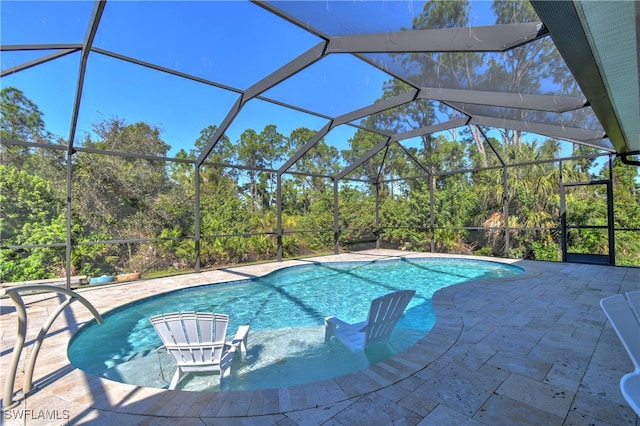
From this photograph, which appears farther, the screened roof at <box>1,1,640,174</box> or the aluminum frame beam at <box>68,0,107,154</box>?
the aluminum frame beam at <box>68,0,107,154</box>

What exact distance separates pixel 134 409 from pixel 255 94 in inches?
212

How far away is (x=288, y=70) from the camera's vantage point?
201 inches

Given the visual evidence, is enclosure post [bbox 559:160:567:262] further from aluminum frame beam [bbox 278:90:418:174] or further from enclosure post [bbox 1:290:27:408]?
enclosure post [bbox 1:290:27:408]

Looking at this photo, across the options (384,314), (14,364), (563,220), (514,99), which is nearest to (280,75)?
(514,99)

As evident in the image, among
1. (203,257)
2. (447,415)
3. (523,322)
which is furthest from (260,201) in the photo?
(447,415)

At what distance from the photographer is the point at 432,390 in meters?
2.22

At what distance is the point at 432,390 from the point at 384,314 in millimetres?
1259

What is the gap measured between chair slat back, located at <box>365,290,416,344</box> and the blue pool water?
0.47 ft

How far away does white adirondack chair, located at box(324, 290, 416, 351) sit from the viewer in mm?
3352

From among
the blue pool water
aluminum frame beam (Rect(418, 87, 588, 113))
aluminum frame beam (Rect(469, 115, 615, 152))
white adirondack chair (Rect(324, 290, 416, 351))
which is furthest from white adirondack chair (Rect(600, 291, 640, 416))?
aluminum frame beam (Rect(469, 115, 615, 152))

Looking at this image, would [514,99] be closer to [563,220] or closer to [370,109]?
[370,109]

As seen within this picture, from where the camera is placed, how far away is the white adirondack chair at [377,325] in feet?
11.0

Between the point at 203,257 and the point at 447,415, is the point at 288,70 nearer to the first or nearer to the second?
the point at 447,415

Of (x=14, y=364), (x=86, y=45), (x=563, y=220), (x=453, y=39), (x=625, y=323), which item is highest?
(x=86, y=45)
